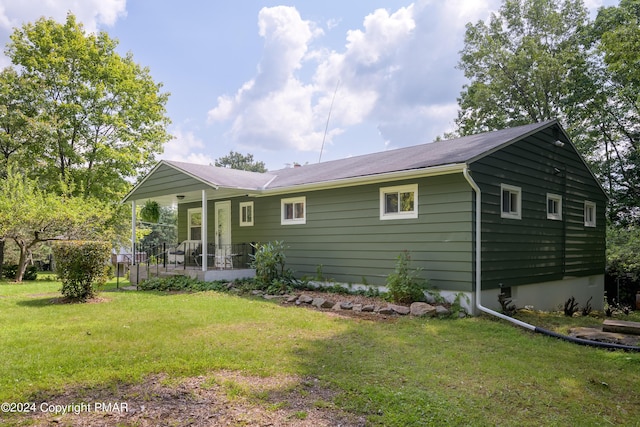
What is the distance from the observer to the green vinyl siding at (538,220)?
8.55 metres

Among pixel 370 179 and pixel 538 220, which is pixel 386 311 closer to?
pixel 370 179

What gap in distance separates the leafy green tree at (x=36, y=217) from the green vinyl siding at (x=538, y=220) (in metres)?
12.8

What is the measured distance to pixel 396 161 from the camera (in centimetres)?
1014

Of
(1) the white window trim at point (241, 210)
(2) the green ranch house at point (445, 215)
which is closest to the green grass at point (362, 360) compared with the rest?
(2) the green ranch house at point (445, 215)

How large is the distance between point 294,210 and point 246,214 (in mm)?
2278

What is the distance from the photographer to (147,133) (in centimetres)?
2162

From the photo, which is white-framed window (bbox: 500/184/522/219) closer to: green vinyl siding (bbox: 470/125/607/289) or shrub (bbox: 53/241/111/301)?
green vinyl siding (bbox: 470/125/607/289)

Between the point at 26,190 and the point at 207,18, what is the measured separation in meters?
8.26

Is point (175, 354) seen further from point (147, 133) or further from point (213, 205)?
point (147, 133)

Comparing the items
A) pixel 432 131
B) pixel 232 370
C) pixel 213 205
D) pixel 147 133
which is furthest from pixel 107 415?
pixel 432 131

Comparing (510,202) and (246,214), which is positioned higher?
(510,202)

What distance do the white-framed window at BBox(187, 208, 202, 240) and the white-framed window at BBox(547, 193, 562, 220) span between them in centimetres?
1128

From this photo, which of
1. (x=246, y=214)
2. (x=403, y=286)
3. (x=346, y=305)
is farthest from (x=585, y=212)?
(x=246, y=214)

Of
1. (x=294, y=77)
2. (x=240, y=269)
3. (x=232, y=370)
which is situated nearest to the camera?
(x=232, y=370)
